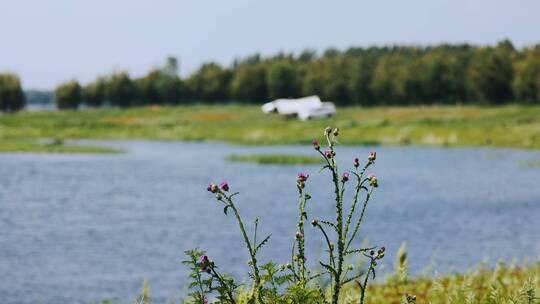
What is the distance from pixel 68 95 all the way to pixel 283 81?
49.4 meters

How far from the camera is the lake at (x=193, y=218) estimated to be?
20.8 meters

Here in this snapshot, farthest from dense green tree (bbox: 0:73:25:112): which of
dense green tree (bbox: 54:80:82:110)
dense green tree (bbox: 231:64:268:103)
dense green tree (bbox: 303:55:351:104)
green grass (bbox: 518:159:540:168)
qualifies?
green grass (bbox: 518:159:540:168)

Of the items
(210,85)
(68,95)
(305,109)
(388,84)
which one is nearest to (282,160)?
(305,109)

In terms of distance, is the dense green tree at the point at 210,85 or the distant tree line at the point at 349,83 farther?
the dense green tree at the point at 210,85

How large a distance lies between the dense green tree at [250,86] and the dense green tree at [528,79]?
5003 cm

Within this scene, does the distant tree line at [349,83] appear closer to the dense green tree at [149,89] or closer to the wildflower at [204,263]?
the dense green tree at [149,89]

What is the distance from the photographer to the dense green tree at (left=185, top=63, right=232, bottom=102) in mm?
150500

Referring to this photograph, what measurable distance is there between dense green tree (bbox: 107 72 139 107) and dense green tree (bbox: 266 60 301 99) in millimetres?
31839

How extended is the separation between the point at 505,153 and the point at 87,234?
141 ft

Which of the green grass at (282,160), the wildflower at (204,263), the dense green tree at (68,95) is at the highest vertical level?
the wildflower at (204,263)

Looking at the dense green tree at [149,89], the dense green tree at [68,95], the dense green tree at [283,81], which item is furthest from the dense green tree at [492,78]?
the dense green tree at [68,95]

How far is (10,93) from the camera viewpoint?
151625 mm

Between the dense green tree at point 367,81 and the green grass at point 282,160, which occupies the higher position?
the dense green tree at point 367,81

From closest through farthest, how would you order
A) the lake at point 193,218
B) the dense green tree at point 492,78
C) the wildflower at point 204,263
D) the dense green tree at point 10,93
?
1. the wildflower at point 204,263
2. the lake at point 193,218
3. the dense green tree at point 492,78
4. the dense green tree at point 10,93
